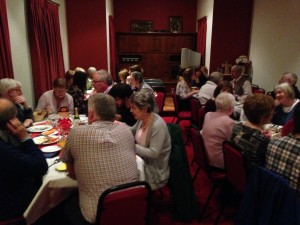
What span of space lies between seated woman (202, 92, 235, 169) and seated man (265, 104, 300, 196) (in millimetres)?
732

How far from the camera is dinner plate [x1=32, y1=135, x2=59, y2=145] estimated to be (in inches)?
94.2

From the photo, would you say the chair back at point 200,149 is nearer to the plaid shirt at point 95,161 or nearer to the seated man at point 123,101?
the seated man at point 123,101

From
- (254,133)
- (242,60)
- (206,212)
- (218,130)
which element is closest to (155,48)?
(242,60)

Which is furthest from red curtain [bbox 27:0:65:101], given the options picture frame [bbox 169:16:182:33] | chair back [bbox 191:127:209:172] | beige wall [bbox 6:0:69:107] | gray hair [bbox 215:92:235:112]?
picture frame [bbox 169:16:182:33]

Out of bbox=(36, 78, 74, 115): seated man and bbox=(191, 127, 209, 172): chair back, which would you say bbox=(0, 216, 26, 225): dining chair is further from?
bbox=(36, 78, 74, 115): seated man

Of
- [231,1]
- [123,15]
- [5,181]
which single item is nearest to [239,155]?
[5,181]

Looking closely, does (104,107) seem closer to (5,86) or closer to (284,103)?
(5,86)

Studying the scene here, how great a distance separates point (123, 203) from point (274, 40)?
18.0 feet

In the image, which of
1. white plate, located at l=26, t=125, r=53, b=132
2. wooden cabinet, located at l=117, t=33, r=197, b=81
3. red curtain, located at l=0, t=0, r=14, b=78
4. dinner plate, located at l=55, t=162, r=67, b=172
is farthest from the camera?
wooden cabinet, located at l=117, t=33, r=197, b=81

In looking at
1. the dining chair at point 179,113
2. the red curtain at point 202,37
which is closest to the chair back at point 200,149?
the dining chair at point 179,113

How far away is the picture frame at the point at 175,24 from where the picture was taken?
30.9 feet

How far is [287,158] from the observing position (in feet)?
5.55

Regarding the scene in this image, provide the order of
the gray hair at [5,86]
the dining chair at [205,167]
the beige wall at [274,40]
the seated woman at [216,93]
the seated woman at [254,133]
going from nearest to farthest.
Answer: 1. the seated woman at [254,133]
2. the dining chair at [205,167]
3. the gray hair at [5,86]
4. the seated woman at [216,93]
5. the beige wall at [274,40]

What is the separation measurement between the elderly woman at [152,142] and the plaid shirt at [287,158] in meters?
0.81
